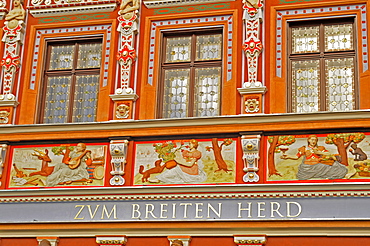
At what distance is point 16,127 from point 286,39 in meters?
5.86

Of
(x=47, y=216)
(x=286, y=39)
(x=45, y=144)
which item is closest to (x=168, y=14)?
(x=286, y=39)

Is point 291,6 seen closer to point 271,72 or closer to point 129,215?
point 271,72

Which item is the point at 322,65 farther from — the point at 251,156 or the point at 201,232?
the point at 201,232

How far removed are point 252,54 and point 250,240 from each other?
12.4 feet

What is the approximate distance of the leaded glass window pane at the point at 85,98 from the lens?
16.0m

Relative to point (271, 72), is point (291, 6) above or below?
above

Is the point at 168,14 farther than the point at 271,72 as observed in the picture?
Yes

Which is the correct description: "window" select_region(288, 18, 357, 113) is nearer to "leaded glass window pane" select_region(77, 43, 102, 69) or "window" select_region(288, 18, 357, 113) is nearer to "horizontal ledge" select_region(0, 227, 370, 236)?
"horizontal ledge" select_region(0, 227, 370, 236)

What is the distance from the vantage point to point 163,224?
1436cm

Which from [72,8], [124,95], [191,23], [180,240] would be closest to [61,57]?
[72,8]

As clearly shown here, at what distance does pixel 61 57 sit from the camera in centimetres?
1672

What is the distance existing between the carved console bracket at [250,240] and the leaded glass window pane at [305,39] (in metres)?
4.02

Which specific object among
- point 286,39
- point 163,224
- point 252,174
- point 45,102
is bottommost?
point 163,224

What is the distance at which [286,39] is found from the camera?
15.5 m
